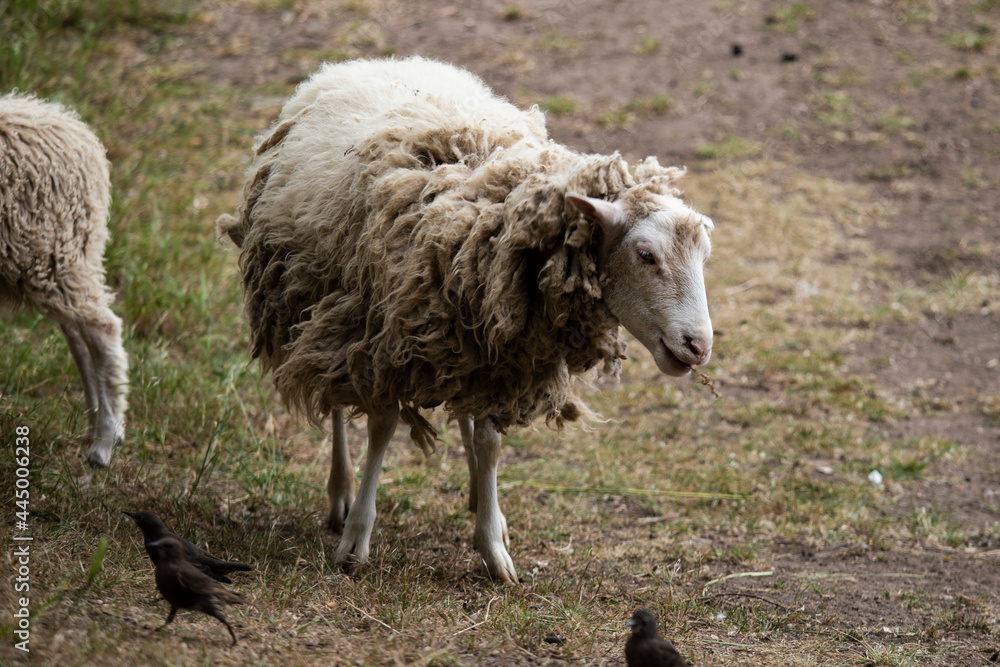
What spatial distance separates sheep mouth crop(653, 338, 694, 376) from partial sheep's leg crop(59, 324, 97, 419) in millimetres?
2873

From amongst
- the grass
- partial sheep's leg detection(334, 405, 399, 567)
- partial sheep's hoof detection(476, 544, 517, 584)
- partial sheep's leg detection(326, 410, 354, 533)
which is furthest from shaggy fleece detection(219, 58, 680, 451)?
the grass

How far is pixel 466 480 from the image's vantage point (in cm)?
499

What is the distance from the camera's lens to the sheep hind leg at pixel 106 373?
444cm

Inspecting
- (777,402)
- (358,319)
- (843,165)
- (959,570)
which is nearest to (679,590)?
(959,570)

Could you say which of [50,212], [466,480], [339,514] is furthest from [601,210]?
[50,212]

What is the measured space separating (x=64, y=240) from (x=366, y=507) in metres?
1.90

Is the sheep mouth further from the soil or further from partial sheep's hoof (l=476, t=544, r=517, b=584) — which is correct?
the soil

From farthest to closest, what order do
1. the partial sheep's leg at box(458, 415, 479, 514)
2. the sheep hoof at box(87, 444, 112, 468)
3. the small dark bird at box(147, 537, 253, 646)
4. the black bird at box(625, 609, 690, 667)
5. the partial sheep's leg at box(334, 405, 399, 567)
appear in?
the sheep hoof at box(87, 444, 112, 468), the partial sheep's leg at box(458, 415, 479, 514), the partial sheep's leg at box(334, 405, 399, 567), the small dark bird at box(147, 537, 253, 646), the black bird at box(625, 609, 690, 667)

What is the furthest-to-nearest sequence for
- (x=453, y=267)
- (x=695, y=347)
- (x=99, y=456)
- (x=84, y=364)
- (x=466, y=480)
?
(x=466, y=480) → (x=84, y=364) → (x=99, y=456) → (x=453, y=267) → (x=695, y=347)

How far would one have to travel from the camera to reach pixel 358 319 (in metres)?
3.60

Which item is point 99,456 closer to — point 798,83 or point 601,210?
point 601,210

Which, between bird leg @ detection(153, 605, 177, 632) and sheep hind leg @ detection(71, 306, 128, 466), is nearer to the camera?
bird leg @ detection(153, 605, 177, 632)

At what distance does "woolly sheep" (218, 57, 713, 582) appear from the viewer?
3.17 meters

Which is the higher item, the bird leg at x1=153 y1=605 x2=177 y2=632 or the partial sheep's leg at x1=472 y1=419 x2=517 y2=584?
the bird leg at x1=153 y1=605 x2=177 y2=632
